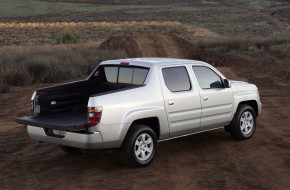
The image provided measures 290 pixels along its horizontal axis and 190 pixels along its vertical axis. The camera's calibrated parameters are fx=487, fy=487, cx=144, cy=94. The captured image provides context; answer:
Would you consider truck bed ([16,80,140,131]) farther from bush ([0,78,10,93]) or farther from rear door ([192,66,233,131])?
bush ([0,78,10,93])

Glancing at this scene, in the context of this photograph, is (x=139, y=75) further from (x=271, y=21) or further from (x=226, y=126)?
(x=271, y=21)

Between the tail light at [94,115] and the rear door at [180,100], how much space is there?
1.32m

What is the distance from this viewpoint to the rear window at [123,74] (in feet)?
26.4

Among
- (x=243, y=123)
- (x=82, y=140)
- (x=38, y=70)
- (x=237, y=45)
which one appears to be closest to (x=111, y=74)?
(x=82, y=140)

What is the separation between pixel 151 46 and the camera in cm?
3397

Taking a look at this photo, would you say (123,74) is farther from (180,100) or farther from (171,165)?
(171,165)

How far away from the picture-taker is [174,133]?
26.4 feet

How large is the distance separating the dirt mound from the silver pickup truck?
72.2ft

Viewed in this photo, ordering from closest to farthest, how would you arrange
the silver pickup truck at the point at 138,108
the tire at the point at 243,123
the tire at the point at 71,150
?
the silver pickup truck at the point at 138,108, the tire at the point at 71,150, the tire at the point at 243,123

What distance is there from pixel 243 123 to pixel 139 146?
2.76 m

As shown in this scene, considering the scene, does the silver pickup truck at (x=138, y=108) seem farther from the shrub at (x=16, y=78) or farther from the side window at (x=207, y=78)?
the shrub at (x=16, y=78)

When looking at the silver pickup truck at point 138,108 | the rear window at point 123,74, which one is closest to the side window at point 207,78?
the silver pickup truck at point 138,108

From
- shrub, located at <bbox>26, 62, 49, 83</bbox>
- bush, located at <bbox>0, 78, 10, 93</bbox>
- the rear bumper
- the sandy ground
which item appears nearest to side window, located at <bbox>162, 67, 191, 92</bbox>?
the sandy ground

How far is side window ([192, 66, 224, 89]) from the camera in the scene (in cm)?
863
